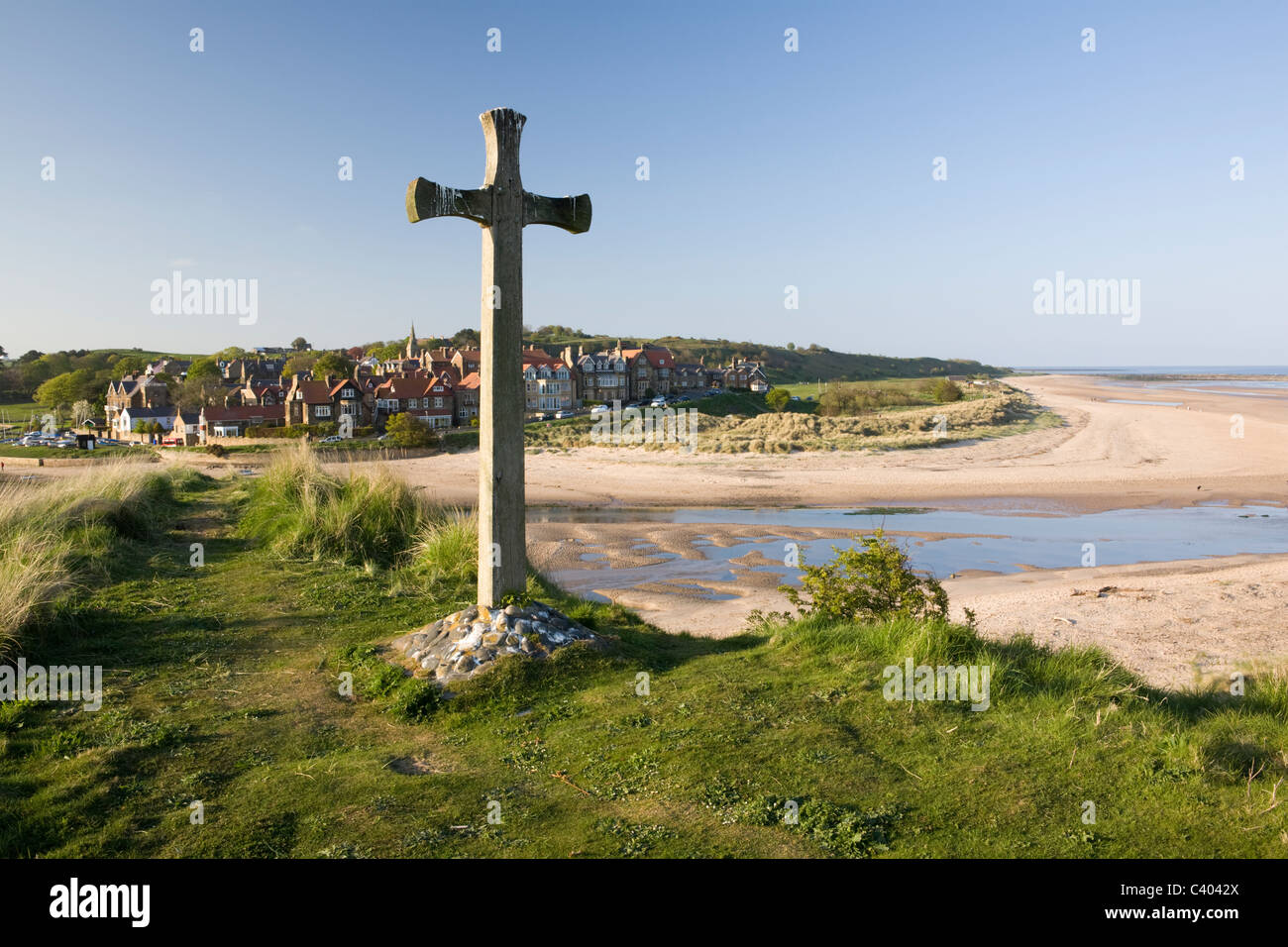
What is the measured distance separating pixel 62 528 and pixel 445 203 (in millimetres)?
8903

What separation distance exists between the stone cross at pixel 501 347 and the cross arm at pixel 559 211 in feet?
0.03

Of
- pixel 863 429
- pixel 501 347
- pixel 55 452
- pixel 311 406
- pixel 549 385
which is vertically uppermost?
pixel 549 385

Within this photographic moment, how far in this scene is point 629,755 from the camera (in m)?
5.12

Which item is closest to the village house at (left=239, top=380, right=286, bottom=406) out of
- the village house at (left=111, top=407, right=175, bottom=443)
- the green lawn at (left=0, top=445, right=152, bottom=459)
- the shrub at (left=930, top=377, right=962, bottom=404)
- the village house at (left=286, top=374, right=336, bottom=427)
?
the village house at (left=286, top=374, right=336, bottom=427)

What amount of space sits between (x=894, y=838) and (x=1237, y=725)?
377 centimetres

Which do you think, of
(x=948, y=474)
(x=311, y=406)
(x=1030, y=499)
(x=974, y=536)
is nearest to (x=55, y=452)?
(x=311, y=406)

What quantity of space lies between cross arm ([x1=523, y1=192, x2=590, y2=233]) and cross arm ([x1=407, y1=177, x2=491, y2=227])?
1.48ft

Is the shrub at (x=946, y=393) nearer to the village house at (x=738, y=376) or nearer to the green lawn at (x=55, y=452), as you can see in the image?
the village house at (x=738, y=376)

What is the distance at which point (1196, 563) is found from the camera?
18.2 meters

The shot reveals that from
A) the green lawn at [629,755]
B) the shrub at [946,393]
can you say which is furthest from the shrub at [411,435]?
the shrub at [946,393]

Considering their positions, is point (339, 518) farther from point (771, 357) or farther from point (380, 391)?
point (771, 357)

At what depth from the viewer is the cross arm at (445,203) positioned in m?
6.84
